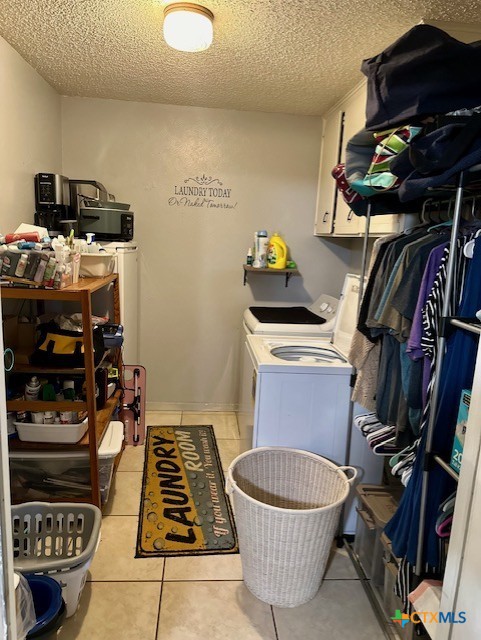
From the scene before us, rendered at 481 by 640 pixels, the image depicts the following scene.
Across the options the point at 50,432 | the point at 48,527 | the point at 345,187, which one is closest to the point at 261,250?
the point at 345,187

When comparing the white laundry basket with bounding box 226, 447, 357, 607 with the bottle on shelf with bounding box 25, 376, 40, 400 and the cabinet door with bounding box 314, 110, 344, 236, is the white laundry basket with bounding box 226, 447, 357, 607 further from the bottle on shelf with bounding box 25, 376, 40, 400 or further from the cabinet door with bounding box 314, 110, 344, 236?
the cabinet door with bounding box 314, 110, 344, 236

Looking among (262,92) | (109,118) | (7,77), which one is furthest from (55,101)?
(262,92)

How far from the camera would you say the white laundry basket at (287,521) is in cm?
155

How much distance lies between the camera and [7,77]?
2104 millimetres

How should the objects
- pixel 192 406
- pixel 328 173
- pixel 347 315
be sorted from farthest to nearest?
pixel 192 406
pixel 328 173
pixel 347 315

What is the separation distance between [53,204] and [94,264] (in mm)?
585

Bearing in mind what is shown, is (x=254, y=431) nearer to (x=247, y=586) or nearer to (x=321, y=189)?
(x=247, y=586)

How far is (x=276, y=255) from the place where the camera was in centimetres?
304

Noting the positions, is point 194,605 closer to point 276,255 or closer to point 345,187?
point 345,187

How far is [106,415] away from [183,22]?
1.79 meters

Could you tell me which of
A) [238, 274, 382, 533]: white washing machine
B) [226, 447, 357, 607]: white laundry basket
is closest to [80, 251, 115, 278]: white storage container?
[238, 274, 382, 533]: white washing machine

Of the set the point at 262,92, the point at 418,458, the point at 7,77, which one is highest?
the point at 262,92

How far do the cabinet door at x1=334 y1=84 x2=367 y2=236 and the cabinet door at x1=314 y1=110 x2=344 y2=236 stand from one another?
88 millimetres

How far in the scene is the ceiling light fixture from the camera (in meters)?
1.67
